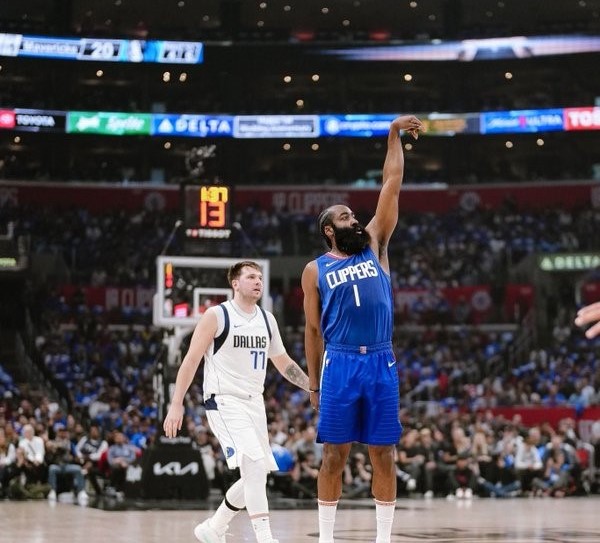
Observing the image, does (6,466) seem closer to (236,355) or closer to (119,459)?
(119,459)

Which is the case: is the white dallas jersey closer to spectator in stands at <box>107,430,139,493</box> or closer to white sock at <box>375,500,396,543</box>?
white sock at <box>375,500,396,543</box>

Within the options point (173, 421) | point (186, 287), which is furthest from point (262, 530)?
point (186, 287)

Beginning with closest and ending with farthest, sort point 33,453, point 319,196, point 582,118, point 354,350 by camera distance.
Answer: point 354,350 < point 33,453 < point 582,118 < point 319,196

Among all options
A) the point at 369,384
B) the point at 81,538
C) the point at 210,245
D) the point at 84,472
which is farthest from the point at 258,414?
the point at 84,472

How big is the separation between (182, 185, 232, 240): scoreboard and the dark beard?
1155 cm

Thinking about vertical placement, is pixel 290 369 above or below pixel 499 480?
above

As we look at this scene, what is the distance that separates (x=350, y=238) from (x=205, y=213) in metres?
11.7

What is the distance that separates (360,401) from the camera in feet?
26.4

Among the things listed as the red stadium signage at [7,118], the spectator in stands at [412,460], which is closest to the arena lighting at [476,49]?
the red stadium signage at [7,118]

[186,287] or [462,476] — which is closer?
[186,287]

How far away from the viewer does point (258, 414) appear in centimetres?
912

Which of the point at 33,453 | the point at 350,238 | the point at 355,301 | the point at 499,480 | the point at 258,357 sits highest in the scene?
the point at 350,238

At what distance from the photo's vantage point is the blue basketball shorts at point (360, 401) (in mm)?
7965

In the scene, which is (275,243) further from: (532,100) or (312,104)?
(532,100)
